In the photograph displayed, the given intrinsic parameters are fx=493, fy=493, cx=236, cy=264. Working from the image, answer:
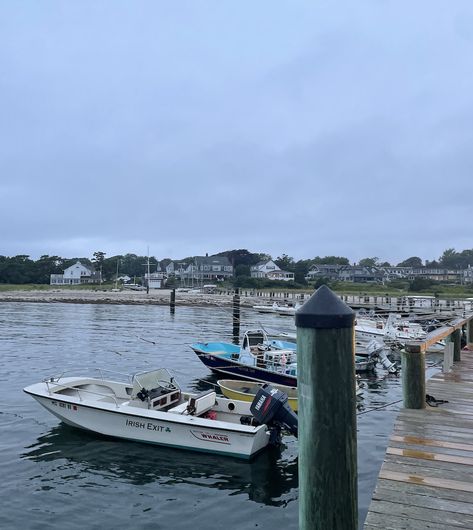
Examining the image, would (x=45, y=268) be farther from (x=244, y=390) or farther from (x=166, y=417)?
(x=166, y=417)

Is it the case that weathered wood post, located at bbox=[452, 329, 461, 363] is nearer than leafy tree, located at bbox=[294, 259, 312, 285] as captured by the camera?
Yes

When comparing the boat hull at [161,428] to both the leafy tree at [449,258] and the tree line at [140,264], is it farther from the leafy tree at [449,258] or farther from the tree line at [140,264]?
the leafy tree at [449,258]

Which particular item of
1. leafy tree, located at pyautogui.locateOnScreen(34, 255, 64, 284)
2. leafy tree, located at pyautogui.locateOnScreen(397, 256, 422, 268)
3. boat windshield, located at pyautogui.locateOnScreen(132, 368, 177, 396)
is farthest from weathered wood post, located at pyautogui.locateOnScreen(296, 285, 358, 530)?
leafy tree, located at pyautogui.locateOnScreen(397, 256, 422, 268)

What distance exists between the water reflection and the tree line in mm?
95583

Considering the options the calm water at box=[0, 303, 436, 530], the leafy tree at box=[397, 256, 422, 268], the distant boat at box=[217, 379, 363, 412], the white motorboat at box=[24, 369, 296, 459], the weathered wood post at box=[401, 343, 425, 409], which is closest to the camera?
the weathered wood post at box=[401, 343, 425, 409]

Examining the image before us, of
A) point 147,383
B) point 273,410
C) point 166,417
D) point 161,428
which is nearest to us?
point 273,410

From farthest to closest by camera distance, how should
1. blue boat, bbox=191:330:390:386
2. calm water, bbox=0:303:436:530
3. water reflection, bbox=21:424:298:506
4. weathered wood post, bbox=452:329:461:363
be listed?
blue boat, bbox=191:330:390:386 → weathered wood post, bbox=452:329:461:363 → water reflection, bbox=21:424:298:506 → calm water, bbox=0:303:436:530

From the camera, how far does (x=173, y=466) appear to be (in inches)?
404

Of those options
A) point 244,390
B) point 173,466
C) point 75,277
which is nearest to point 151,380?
point 173,466

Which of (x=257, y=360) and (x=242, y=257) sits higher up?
(x=242, y=257)

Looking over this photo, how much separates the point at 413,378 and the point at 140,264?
16342cm

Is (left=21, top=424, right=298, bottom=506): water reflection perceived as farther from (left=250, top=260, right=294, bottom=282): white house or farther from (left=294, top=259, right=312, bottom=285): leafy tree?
(left=294, top=259, right=312, bottom=285): leafy tree

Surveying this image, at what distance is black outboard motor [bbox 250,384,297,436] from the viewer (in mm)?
10188

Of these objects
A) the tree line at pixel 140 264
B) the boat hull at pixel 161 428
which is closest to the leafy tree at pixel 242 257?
the tree line at pixel 140 264
